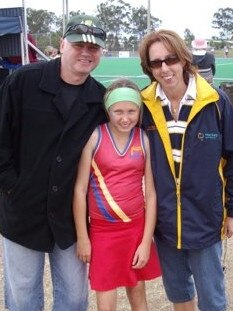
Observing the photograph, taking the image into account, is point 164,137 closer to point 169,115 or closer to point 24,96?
point 169,115

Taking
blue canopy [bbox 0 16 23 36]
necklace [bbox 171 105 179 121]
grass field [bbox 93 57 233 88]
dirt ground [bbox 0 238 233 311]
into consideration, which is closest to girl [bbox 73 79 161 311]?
necklace [bbox 171 105 179 121]

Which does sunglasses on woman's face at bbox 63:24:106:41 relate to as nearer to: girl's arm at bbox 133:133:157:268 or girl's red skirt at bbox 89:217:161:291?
girl's arm at bbox 133:133:157:268

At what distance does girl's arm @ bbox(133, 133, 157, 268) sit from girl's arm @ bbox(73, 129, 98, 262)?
28 cm

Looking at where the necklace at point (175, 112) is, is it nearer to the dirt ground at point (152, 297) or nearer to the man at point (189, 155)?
the man at point (189, 155)

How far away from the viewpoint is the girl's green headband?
8.59 feet

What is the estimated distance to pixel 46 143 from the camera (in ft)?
8.30

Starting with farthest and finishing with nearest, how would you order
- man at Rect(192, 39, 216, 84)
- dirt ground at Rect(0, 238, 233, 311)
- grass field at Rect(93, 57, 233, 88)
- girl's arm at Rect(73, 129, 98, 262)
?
grass field at Rect(93, 57, 233, 88) → man at Rect(192, 39, 216, 84) → dirt ground at Rect(0, 238, 233, 311) → girl's arm at Rect(73, 129, 98, 262)

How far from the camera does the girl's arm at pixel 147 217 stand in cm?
267

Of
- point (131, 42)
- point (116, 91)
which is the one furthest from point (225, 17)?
point (116, 91)

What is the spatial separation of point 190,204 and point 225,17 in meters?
82.0

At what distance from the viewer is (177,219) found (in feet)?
8.52

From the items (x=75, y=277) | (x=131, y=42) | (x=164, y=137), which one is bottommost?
(x=131, y=42)

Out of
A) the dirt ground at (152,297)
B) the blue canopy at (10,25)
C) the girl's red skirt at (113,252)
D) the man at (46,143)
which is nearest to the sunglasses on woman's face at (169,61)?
the man at (46,143)

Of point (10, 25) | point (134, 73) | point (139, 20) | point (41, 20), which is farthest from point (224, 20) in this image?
point (10, 25)
